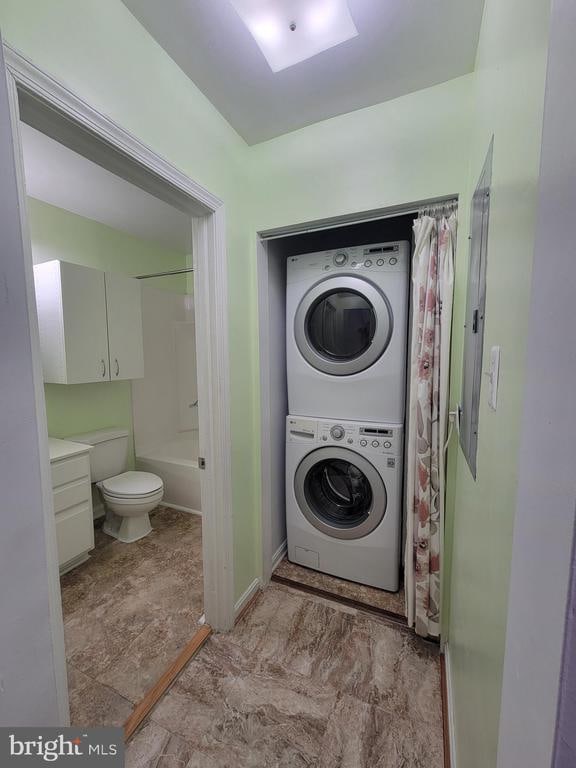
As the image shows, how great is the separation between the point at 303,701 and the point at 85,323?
2.40 meters

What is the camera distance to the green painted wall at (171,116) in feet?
2.51

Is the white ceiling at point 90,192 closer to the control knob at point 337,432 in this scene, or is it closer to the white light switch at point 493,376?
the control knob at point 337,432

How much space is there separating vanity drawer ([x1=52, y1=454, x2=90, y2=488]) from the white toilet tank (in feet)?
0.89

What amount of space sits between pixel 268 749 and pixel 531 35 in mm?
1923

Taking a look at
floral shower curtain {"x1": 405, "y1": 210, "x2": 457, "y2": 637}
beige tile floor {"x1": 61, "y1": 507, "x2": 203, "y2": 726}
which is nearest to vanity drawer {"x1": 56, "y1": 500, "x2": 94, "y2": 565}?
beige tile floor {"x1": 61, "y1": 507, "x2": 203, "y2": 726}

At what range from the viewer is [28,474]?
24.9 inches

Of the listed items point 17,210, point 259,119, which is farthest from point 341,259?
point 17,210

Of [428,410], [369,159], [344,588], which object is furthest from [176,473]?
[369,159]

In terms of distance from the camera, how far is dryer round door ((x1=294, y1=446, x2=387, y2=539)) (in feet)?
5.38

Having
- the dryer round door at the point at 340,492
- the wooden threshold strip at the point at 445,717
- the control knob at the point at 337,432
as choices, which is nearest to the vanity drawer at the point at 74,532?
the dryer round door at the point at 340,492

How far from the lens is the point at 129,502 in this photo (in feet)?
6.97

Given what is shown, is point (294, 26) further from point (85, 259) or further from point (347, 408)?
point (85, 259)

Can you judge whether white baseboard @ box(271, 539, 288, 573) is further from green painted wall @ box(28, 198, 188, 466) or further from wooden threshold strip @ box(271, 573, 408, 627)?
green painted wall @ box(28, 198, 188, 466)

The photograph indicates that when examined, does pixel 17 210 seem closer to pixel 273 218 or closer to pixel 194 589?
pixel 273 218
